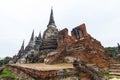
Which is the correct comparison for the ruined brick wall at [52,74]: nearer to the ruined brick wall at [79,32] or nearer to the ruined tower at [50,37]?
the ruined brick wall at [79,32]

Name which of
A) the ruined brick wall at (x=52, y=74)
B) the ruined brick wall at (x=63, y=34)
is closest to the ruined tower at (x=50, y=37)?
the ruined brick wall at (x=63, y=34)

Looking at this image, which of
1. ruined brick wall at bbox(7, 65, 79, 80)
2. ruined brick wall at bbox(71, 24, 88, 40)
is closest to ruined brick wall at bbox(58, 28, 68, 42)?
ruined brick wall at bbox(71, 24, 88, 40)

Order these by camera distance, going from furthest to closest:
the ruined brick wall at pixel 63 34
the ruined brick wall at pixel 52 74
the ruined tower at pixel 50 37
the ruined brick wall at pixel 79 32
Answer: the ruined tower at pixel 50 37
the ruined brick wall at pixel 63 34
the ruined brick wall at pixel 79 32
the ruined brick wall at pixel 52 74

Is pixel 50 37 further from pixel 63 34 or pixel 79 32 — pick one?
pixel 79 32

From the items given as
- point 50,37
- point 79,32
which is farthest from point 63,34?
point 50,37

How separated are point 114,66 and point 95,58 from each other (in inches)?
107

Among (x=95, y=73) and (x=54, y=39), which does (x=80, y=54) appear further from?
(x=54, y=39)

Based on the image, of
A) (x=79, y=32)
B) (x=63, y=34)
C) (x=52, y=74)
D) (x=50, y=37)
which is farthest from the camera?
(x=50, y=37)

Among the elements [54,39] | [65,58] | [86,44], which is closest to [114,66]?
[86,44]

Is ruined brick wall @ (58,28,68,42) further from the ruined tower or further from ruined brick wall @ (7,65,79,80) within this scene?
ruined brick wall @ (7,65,79,80)

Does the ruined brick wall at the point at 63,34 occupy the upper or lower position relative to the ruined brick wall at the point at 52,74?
upper

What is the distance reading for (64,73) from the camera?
11172mm

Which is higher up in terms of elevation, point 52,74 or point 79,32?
point 79,32

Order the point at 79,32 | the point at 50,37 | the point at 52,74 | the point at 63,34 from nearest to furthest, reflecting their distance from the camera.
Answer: the point at 52,74 → the point at 79,32 → the point at 63,34 → the point at 50,37
